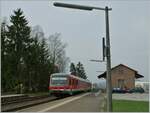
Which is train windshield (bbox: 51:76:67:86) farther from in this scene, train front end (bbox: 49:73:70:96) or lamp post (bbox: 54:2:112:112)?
lamp post (bbox: 54:2:112:112)

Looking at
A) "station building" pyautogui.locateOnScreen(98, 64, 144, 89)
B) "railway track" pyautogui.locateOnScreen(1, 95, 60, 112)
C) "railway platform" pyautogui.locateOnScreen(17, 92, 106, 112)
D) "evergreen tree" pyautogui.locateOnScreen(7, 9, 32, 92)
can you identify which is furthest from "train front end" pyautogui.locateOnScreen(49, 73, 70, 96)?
"station building" pyautogui.locateOnScreen(98, 64, 144, 89)

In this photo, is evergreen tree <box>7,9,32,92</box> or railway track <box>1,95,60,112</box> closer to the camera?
railway track <box>1,95,60,112</box>

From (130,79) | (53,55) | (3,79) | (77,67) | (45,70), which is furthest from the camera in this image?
(77,67)

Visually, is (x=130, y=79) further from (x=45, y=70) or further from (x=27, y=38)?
(x=27, y=38)

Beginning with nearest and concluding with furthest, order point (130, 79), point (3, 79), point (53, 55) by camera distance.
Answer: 1. point (3, 79)
2. point (53, 55)
3. point (130, 79)

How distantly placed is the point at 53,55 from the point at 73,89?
119 ft

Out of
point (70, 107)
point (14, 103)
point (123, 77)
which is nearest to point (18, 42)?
point (123, 77)

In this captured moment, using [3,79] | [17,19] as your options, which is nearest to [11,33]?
[17,19]

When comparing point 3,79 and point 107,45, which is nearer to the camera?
point 107,45

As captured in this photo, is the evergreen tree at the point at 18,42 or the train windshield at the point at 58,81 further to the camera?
the evergreen tree at the point at 18,42

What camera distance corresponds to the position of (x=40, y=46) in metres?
81.3

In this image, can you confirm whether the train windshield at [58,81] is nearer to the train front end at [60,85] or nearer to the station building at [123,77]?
the train front end at [60,85]

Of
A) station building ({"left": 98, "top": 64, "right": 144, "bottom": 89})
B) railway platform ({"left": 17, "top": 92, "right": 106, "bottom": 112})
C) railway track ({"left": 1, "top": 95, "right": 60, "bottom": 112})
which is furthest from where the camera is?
station building ({"left": 98, "top": 64, "right": 144, "bottom": 89})

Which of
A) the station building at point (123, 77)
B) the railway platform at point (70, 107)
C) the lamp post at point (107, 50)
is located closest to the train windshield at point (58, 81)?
the railway platform at point (70, 107)
